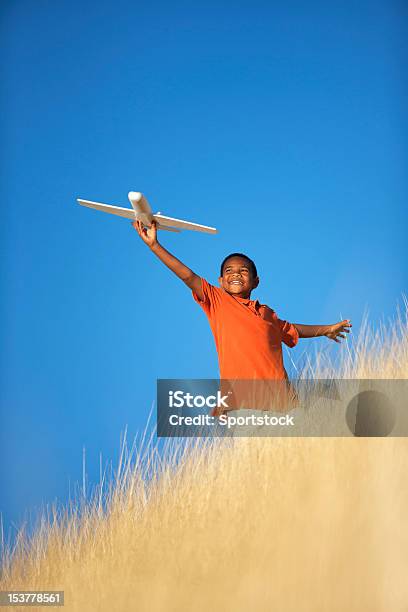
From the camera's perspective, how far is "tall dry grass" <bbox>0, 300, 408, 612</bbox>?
80.2 inches

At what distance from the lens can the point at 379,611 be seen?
6.49 ft

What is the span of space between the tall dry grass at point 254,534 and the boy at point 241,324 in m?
0.35

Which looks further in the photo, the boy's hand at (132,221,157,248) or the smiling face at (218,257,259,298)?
the smiling face at (218,257,259,298)

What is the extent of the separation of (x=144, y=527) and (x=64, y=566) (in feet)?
1.41

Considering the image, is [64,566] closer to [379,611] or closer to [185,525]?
[185,525]

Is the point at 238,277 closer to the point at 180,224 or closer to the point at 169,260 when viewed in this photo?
the point at 169,260

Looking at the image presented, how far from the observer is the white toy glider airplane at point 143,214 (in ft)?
11.4

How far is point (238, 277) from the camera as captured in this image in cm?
319

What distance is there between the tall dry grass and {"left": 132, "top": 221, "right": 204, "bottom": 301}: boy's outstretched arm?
2.81 feet

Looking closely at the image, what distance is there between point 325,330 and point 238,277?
1.88 ft

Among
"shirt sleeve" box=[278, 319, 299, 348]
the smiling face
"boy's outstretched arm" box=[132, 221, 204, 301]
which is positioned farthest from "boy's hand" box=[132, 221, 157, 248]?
"shirt sleeve" box=[278, 319, 299, 348]

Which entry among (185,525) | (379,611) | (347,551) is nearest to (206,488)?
(185,525)

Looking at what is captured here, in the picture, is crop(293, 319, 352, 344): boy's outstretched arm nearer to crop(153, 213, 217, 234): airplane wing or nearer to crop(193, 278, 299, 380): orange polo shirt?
crop(193, 278, 299, 380): orange polo shirt

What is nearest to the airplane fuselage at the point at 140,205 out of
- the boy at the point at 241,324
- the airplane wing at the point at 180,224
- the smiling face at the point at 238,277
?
the boy at the point at 241,324
